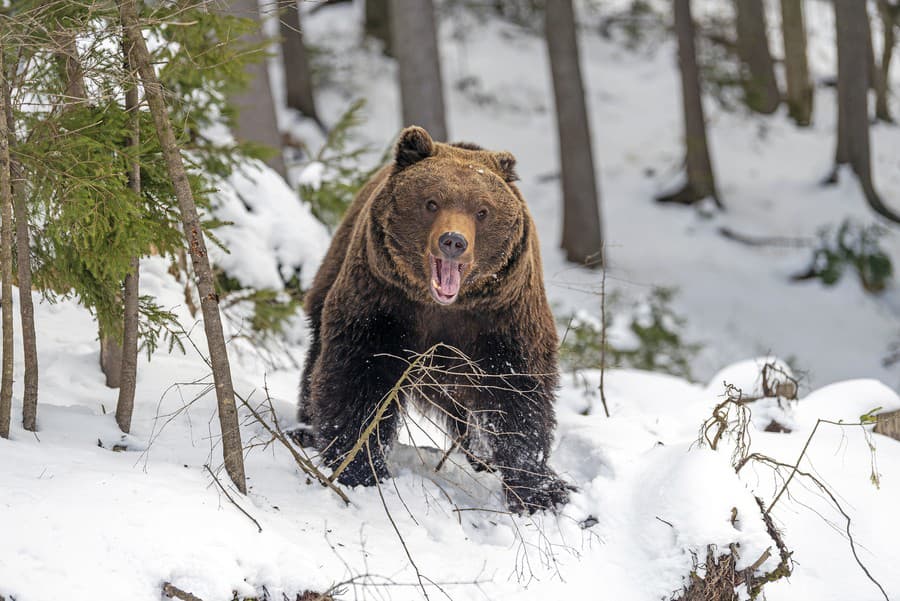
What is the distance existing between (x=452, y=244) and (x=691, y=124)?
12.6 meters

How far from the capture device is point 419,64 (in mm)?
10812

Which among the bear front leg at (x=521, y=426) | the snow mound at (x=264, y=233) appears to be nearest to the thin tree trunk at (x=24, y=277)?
the bear front leg at (x=521, y=426)

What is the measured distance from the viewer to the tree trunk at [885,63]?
19.0 metres

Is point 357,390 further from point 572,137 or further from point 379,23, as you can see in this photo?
point 379,23

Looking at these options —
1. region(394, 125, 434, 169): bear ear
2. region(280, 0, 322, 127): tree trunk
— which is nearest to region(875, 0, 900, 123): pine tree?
region(280, 0, 322, 127): tree trunk

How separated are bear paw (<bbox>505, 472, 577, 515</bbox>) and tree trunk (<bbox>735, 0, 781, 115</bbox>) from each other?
54.0 ft

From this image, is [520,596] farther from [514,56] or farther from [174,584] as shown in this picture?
[514,56]

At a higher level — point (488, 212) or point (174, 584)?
point (488, 212)

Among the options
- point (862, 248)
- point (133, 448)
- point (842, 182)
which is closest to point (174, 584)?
point (133, 448)

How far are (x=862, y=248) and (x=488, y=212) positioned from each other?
443 inches

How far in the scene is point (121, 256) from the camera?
4.29 meters

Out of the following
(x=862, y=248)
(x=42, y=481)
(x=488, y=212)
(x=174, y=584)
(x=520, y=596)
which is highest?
(x=488, y=212)

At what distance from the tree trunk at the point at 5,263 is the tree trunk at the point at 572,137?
10.3 meters

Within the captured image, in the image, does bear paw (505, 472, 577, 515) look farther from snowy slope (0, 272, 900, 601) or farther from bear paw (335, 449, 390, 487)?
bear paw (335, 449, 390, 487)
